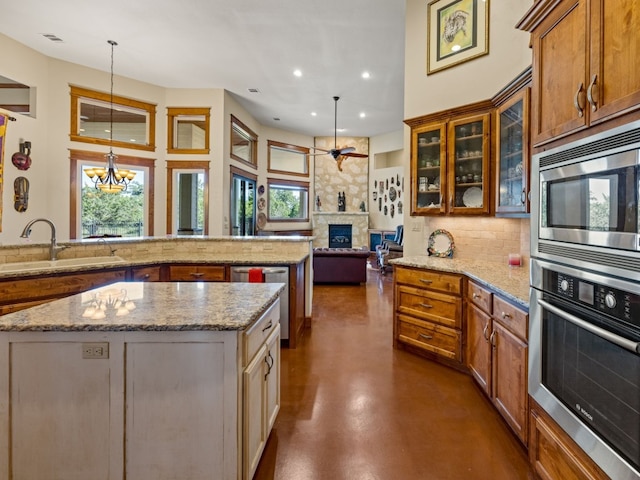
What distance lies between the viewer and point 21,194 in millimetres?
5094

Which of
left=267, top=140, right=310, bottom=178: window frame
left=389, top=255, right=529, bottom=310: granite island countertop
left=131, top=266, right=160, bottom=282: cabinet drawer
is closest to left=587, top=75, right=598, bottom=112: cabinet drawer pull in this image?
left=389, top=255, right=529, bottom=310: granite island countertop

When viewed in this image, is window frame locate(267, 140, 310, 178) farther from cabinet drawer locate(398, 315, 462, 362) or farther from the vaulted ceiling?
cabinet drawer locate(398, 315, 462, 362)

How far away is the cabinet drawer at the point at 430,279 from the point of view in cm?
298

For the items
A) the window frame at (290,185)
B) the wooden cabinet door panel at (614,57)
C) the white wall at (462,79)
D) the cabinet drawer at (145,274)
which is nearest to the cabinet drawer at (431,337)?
the white wall at (462,79)

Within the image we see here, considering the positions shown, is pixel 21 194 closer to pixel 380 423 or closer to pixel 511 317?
pixel 380 423

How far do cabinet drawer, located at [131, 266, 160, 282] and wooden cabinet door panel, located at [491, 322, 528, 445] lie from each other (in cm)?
317

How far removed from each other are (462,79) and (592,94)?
268 cm

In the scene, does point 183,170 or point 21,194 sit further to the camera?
point 183,170

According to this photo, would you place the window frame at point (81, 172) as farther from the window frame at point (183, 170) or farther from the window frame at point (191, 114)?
the window frame at point (191, 114)

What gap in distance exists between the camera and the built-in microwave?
3.51 ft

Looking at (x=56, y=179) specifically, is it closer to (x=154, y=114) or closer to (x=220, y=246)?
(x=154, y=114)

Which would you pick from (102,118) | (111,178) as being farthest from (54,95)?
(111,178)

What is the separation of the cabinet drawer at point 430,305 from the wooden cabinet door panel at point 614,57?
2.02 meters

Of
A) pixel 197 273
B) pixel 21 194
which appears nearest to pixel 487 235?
pixel 197 273
